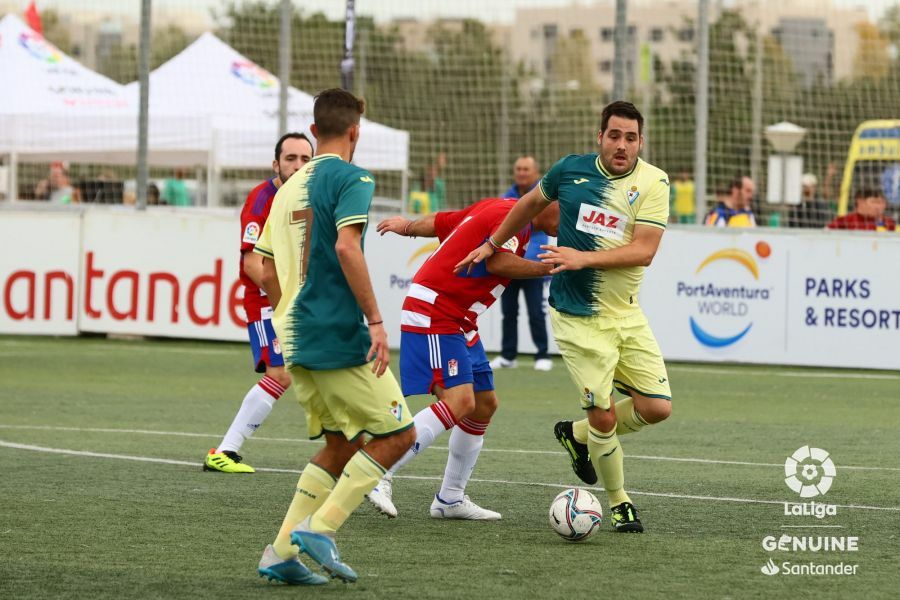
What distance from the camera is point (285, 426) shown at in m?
12.1

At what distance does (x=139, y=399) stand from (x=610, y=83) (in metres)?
7.88

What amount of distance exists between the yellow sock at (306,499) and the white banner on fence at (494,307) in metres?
11.2

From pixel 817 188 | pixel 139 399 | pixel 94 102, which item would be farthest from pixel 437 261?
pixel 94 102

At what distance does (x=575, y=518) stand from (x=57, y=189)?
17.1 meters

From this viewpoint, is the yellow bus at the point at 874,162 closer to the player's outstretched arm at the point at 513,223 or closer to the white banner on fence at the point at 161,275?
the white banner on fence at the point at 161,275

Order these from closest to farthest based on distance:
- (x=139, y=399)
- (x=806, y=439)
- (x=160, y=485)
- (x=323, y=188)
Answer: (x=323, y=188) < (x=160, y=485) < (x=806, y=439) < (x=139, y=399)

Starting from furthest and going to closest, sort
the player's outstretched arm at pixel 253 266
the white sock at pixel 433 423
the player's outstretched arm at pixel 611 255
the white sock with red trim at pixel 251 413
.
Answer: the white sock with red trim at pixel 251 413 → the player's outstretched arm at pixel 253 266 → the white sock at pixel 433 423 → the player's outstretched arm at pixel 611 255

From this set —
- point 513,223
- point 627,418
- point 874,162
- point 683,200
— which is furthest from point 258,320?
point 874,162

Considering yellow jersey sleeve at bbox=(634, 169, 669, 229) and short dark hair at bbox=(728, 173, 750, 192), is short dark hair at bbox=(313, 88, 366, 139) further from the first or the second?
short dark hair at bbox=(728, 173, 750, 192)

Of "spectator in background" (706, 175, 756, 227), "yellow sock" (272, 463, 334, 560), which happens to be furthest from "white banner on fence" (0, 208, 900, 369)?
"yellow sock" (272, 463, 334, 560)

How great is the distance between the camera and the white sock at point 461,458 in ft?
26.1

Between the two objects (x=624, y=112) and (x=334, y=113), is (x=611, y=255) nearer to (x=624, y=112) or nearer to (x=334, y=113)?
(x=624, y=112)

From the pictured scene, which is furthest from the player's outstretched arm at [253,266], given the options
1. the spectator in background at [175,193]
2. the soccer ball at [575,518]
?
the spectator in background at [175,193]

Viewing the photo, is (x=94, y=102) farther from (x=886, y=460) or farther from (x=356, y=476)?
(x=356, y=476)
